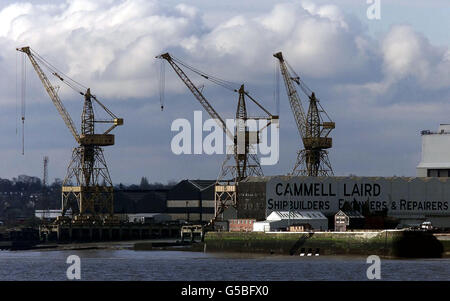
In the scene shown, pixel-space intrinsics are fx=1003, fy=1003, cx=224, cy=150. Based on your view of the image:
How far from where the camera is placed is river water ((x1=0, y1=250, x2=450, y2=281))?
274 feet

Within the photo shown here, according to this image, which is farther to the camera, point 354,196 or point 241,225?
point 354,196

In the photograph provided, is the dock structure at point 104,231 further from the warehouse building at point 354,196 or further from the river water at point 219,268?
the river water at point 219,268

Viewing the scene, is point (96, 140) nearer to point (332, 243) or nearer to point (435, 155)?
point (435, 155)

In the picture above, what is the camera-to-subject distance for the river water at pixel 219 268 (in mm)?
83500

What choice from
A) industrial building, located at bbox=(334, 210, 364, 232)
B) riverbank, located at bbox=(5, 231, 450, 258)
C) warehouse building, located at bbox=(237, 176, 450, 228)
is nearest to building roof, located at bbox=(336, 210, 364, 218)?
industrial building, located at bbox=(334, 210, 364, 232)

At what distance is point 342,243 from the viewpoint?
116562mm

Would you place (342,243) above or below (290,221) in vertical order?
below

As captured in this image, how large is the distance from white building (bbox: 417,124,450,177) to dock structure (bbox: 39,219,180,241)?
47210 millimetres

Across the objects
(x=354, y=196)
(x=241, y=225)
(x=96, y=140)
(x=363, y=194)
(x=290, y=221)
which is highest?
(x=96, y=140)

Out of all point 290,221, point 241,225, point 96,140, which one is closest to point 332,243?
point 290,221

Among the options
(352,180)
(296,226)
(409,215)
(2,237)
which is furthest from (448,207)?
(2,237)

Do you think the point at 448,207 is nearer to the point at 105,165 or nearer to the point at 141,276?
the point at 105,165

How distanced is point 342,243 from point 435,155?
5384cm
